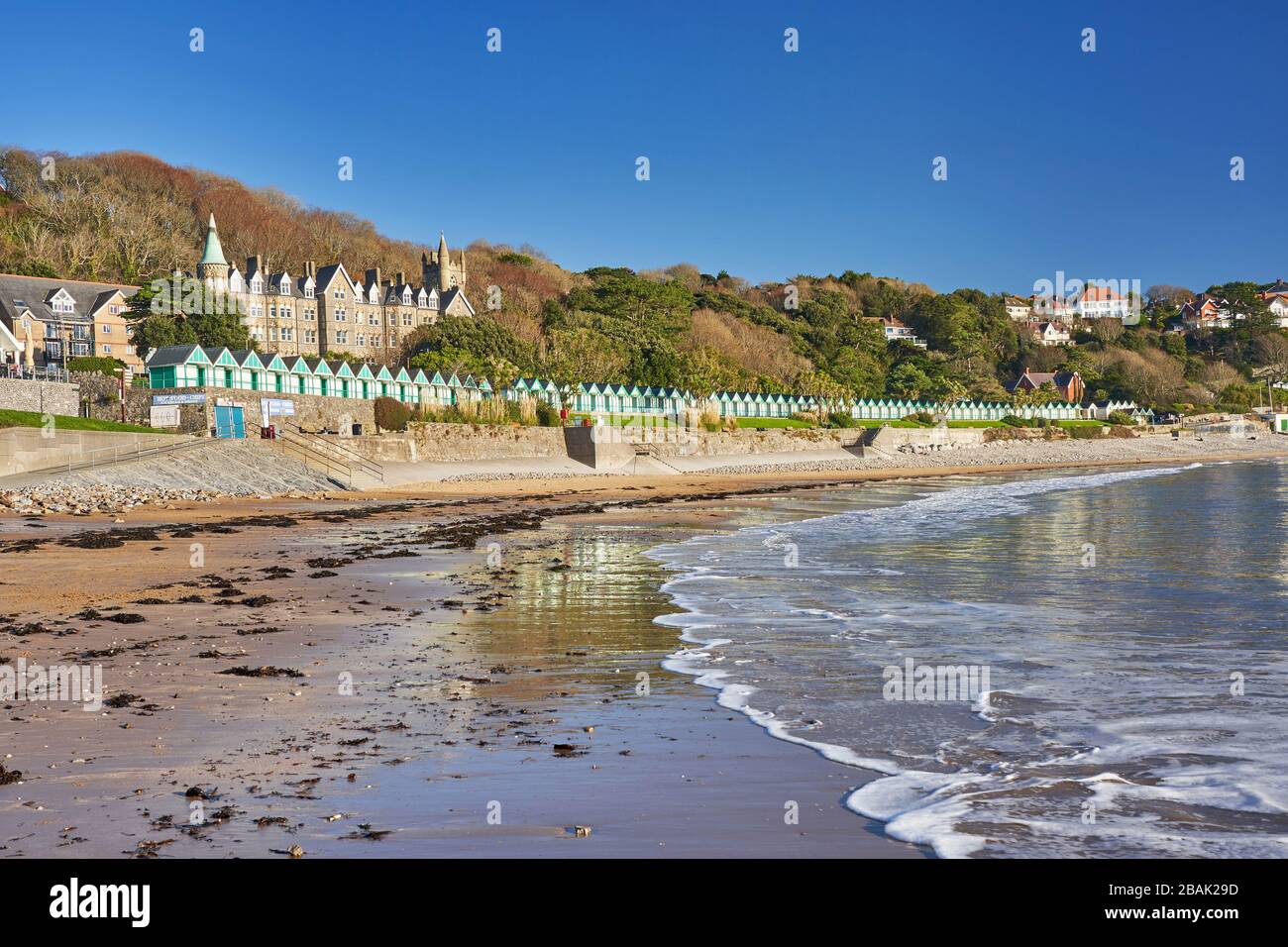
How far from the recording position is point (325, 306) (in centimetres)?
9556

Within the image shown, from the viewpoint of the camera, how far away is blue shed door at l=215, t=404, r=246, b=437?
151ft

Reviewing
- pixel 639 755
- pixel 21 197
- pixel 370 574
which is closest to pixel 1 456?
pixel 370 574

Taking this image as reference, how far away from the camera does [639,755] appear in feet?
22.3

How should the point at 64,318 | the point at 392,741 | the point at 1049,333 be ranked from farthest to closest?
the point at 1049,333 < the point at 64,318 < the point at 392,741

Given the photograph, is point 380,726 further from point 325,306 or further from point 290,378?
point 325,306

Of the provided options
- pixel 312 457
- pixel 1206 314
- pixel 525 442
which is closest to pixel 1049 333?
pixel 1206 314

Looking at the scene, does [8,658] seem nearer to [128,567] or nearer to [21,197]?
[128,567]

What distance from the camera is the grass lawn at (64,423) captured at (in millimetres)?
37312

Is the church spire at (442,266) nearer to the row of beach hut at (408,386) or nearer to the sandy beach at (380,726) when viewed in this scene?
the row of beach hut at (408,386)

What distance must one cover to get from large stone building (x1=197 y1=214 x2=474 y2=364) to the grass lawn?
141 feet

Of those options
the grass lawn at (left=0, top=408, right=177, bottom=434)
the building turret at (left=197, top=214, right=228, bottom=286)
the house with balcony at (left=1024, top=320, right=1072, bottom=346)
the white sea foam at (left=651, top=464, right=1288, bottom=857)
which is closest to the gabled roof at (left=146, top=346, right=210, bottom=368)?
the grass lawn at (left=0, top=408, right=177, bottom=434)

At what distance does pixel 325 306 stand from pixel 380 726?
93.6 metres

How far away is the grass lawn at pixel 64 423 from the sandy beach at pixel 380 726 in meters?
21.9
